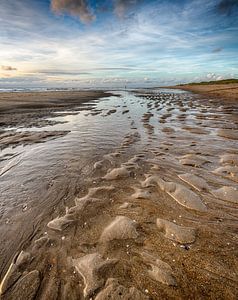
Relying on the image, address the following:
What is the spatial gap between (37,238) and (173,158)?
4.62m

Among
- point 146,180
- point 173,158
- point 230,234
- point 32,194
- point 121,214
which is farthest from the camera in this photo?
point 173,158

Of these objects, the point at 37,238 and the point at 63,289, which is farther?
the point at 37,238

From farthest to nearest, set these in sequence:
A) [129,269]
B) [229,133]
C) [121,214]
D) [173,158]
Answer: [229,133] < [173,158] < [121,214] < [129,269]

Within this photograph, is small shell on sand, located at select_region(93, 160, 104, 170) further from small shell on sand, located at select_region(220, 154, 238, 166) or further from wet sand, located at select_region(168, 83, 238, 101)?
wet sand, located at select_region(168, 83, 238, 101)

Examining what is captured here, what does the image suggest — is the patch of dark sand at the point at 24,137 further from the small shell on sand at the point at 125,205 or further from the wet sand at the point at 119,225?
the small shell on sand at the point at 125,205

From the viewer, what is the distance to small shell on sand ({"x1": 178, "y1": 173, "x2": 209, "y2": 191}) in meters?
4.48

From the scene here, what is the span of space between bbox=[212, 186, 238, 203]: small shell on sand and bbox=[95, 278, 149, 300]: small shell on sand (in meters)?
2.75

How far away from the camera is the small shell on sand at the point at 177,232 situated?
3033mm

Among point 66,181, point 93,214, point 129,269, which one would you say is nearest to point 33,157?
point 66,181

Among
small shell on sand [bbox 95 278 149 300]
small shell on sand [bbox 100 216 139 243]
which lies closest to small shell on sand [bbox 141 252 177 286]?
small shell on sand [bbox 95 278 149 300]

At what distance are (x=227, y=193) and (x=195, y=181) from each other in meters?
0.75

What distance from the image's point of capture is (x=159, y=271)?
8.27 feet

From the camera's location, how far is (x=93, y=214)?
370 centimetres

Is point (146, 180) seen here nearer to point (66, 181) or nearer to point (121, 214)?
point (121, 214)
